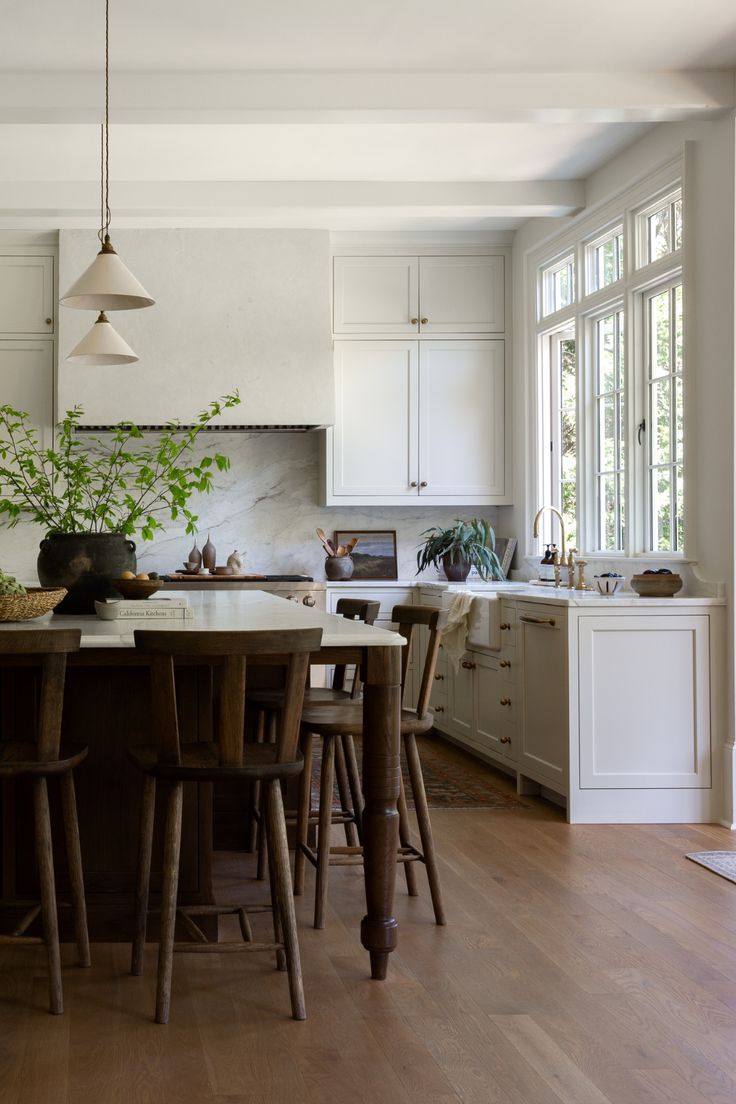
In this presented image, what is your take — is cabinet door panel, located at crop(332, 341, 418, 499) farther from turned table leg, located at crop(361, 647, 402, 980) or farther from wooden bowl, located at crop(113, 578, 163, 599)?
turned table leg, located at crop(361, 647, 402, 980)

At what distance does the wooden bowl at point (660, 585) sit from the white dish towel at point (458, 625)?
122 centimetres

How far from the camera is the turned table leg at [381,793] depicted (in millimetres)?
2811

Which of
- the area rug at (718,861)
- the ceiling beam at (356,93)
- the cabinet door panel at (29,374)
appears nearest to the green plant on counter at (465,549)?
the cabinet door panel at (29,374)

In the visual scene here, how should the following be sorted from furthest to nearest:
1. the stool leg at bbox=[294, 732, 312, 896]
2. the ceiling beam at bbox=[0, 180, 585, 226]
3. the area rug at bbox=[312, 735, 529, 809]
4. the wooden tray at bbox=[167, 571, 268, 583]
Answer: the wooden tray at bbox=[167, 571, 268, 583]
the ceiling beam at bbox=[0, 180, 585, 226]
the area rug at bbox=[312, 735, 529, 809]
the stool leg at bbox=[294, 732, 312, 896]

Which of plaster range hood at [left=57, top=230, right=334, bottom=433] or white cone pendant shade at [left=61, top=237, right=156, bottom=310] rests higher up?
plaster range hood at [left=57, top=230, right=334, bottom=433]

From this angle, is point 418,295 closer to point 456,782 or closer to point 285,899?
point 456,782

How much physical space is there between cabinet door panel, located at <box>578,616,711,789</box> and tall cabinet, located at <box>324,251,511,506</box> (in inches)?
104

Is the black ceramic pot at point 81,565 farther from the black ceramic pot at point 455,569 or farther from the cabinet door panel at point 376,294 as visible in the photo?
the cabinet door panel at point 376,294

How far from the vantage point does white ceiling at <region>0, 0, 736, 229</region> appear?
4.06m

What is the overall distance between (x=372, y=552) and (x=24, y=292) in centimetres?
260

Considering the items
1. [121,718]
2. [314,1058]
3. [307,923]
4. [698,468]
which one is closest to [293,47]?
[698,468]

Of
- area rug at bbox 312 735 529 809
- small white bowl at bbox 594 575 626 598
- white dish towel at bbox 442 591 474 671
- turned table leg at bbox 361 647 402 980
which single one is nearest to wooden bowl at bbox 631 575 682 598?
small white bowl at bbox 594 575 626 598

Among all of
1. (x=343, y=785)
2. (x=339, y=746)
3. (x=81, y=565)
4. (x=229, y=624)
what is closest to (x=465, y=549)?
(x=339, y=746)

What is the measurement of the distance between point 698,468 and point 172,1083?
Answer: 330 cm
